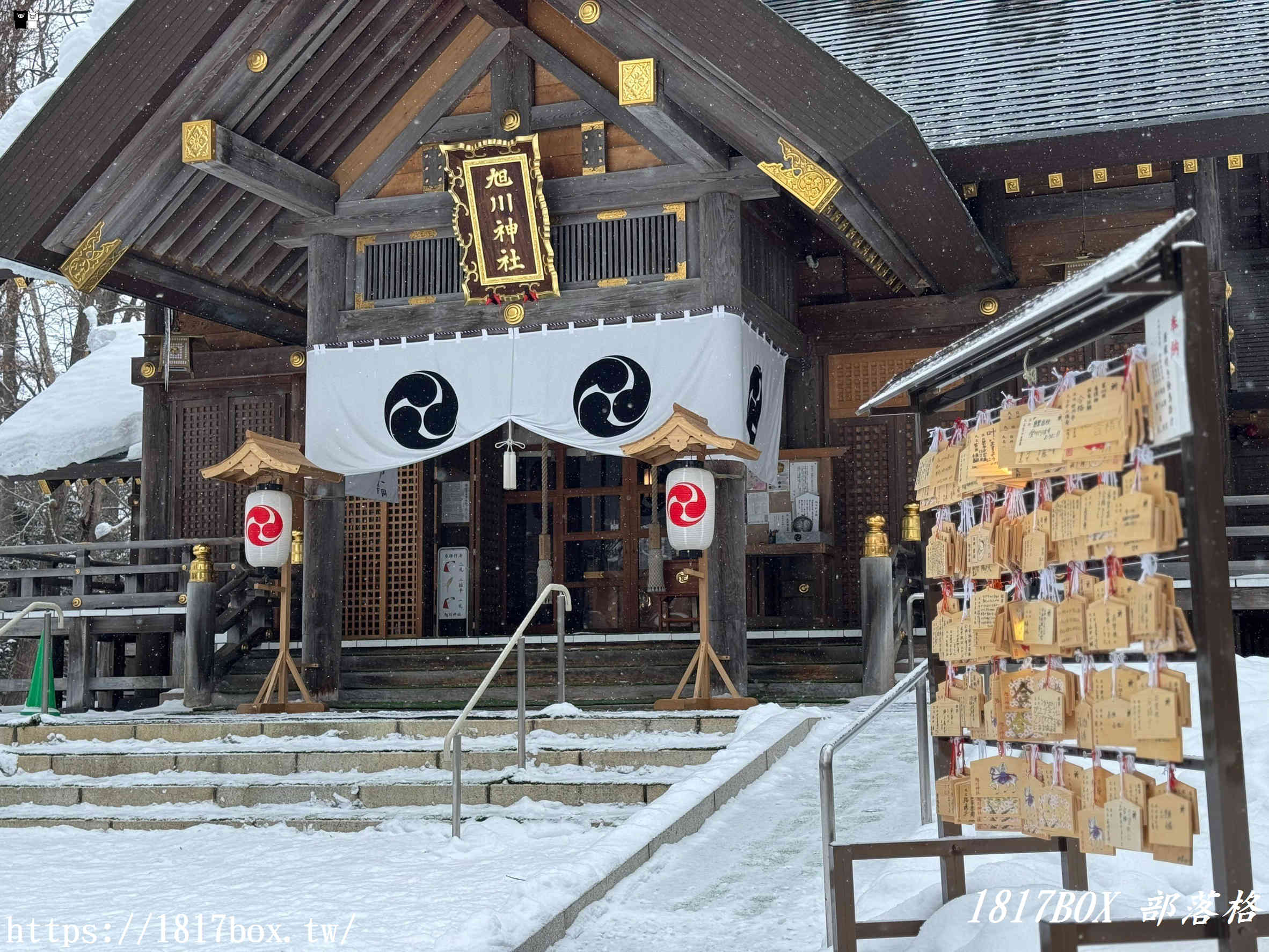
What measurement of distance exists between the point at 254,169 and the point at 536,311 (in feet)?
8.16

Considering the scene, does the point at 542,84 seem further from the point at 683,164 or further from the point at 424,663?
the point at 424,663

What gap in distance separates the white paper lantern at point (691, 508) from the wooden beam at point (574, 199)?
228 cm

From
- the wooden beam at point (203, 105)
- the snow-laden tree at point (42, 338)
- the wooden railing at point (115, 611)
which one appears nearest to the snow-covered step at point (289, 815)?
the wooden railing at point (115, 611)

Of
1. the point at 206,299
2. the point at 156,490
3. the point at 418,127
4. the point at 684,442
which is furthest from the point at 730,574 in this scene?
the point at 156,490

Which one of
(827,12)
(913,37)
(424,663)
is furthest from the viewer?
(827,12)

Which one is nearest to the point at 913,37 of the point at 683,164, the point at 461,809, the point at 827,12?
the point at 827,12

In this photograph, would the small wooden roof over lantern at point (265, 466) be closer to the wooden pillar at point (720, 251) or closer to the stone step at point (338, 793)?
the stone step at point (338, 793)

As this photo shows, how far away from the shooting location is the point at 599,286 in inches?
427

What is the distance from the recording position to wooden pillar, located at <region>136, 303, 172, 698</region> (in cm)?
1400

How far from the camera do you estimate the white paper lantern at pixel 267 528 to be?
1093cm

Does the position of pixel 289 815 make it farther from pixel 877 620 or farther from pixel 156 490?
pixel 156 490

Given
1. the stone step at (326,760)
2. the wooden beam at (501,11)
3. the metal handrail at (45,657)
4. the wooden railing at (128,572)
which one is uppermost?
the wooden beam at (501,11)

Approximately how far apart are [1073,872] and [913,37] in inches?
428

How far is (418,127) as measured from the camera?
11453 mm
